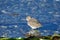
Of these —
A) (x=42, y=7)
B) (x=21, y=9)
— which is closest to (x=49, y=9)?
(x=42, y=7)

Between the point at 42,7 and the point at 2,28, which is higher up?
the point at 42,7

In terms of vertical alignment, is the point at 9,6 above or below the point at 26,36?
above

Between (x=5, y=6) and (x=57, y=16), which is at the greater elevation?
(x=5, y=6)

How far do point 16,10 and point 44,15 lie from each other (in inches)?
8.3

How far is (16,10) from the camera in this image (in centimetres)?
150

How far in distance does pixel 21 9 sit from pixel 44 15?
175 mm

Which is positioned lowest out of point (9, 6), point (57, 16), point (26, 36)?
point (26, 36)

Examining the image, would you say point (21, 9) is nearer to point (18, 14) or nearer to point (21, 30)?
point (18, 14)

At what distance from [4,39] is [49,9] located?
40 cm

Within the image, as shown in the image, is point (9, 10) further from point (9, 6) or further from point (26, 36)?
point (26, 36)

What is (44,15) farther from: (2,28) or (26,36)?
(2,28)

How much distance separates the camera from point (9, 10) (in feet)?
4.91

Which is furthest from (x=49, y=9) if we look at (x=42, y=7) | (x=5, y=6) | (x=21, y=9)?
(x=5, y=6)

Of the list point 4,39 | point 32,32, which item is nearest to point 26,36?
point 32,32
